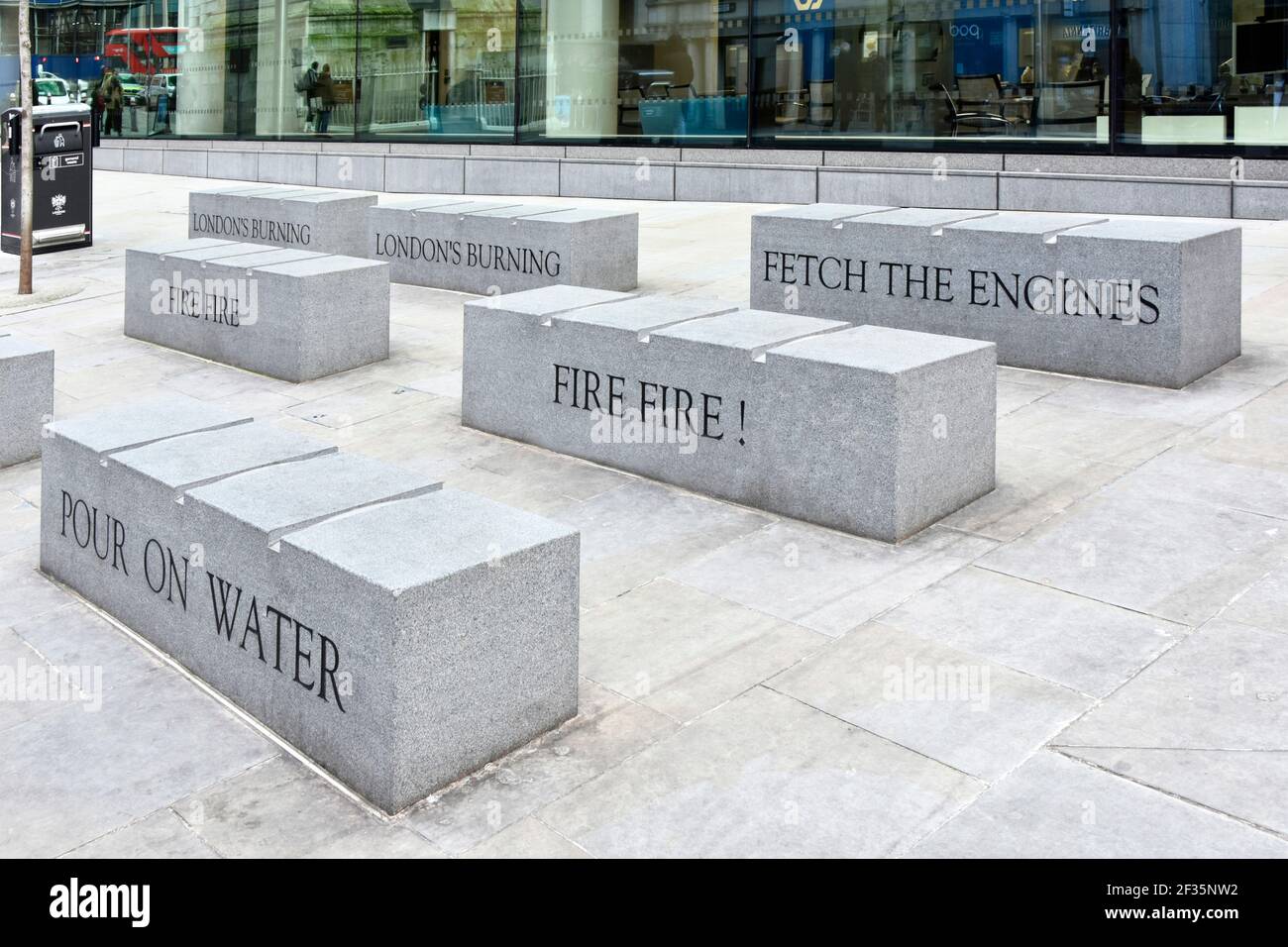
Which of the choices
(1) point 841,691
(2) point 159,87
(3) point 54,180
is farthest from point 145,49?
(1) point 841,691

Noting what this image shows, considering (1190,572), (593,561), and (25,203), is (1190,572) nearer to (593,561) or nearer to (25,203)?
(593,561)

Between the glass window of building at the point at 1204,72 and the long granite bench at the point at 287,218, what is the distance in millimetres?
9745

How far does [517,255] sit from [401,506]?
28.1ft

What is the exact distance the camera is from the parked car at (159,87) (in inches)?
1326

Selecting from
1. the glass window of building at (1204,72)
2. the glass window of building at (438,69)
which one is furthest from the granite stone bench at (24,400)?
the glass window of building at (438,69)

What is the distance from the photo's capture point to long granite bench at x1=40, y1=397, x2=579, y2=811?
491 centimetres

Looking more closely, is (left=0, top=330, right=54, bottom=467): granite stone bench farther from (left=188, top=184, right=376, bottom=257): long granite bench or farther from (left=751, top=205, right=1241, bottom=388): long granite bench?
(left=188, top=184, right=376, bottom=257): long granite bench

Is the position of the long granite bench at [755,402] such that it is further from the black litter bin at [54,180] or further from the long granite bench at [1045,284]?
the black litter bin at [54,180]

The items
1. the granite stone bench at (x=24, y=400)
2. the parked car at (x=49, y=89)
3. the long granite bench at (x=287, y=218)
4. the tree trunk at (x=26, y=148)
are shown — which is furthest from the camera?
the parked car at (x=49, y=89)

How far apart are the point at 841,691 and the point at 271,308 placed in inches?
295

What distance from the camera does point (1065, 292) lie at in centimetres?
988

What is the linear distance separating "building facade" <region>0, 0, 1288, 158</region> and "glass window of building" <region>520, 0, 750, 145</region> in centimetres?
3

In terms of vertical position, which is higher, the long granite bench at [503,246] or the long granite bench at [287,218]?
the long granite bench at [287,218]

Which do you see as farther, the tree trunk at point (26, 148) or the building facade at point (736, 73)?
the building facade at point (736, 73)
